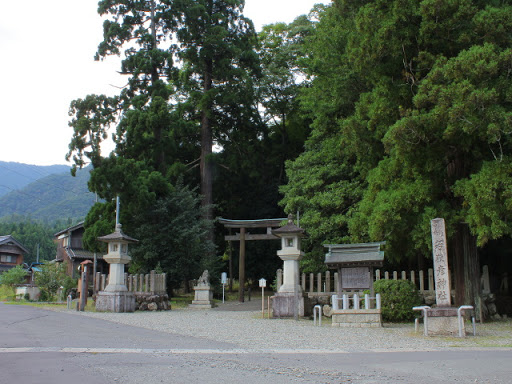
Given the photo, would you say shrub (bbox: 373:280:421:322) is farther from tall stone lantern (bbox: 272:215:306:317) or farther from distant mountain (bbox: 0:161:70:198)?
distant mountain (bbox: 0:161:70:198)

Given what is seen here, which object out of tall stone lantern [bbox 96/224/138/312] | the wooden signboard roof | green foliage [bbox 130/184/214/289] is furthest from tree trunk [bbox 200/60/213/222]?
the wooden signboard roof

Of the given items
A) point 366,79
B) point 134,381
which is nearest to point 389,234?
point 366,79

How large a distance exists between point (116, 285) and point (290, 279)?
6.27m

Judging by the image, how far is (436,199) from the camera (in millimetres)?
13438

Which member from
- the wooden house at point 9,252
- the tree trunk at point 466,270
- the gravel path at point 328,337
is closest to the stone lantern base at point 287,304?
the gravel path at point 328,337

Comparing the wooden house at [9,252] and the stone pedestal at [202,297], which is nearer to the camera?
the stone pedestal at [202,297]

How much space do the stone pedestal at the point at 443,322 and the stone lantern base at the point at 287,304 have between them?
4862 mm

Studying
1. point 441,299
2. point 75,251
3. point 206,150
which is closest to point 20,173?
point 75,251

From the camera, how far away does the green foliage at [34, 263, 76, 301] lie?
22359 millimetres

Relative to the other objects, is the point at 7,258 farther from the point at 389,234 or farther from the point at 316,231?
the point at 389,234

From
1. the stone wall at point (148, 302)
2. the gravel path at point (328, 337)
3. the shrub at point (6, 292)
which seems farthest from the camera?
the shrub at point (6, 292)

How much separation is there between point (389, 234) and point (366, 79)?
5607mm

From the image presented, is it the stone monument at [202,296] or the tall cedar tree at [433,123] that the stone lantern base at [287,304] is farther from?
the stone monument at [202,296]

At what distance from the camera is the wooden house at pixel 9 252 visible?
4389 centimetres
